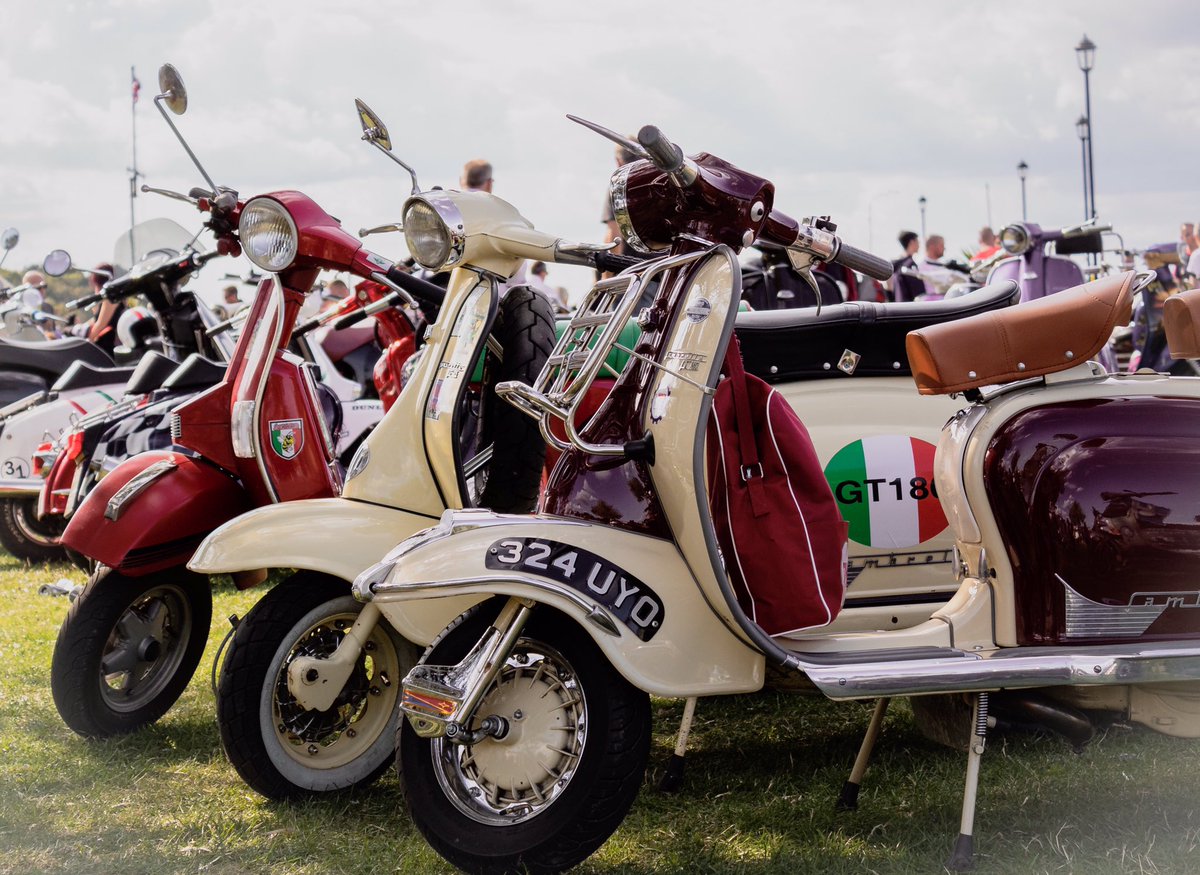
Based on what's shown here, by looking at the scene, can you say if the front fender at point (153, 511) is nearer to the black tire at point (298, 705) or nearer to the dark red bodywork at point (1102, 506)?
the black tire at point (298, 705)

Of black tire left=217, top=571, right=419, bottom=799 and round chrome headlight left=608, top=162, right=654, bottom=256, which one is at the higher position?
round chrome headlight left=608, top=162, right=654, bottom=256

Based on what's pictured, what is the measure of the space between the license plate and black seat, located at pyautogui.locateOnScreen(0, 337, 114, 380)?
5.93 meters

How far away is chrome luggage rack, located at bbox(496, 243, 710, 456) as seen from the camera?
2.72 m

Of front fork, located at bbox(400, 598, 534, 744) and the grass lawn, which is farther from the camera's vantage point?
the grass lawn

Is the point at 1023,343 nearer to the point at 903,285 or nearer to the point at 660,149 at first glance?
the point at 660,149

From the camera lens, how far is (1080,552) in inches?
112

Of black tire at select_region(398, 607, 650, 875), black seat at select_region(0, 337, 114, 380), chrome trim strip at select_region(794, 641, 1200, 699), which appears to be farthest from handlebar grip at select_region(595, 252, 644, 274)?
black seat at select_region(0, 337, 114, 380)

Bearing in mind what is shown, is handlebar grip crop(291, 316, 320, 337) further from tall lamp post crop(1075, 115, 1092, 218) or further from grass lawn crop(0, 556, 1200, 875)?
tall lamp post crop(1075, 115, 1092, 218)

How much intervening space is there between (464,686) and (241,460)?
1.48m

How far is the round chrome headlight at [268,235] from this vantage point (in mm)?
3756

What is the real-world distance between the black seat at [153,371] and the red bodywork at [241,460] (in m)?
2.46

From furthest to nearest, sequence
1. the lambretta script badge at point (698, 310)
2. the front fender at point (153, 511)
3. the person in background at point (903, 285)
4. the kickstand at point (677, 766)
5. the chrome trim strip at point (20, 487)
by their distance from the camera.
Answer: the person in background at point (903, 285) < the chrome trim strip at point (20, 487) < the front fender at point (153, 511) < the kickstand at point (677, 766) < the lambretta script badge at point (698, 310)

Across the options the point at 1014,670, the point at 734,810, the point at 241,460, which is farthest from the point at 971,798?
the point at 241,460

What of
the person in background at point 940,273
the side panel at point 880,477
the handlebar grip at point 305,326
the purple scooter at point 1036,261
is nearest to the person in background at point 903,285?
the person in background at point 940,273
